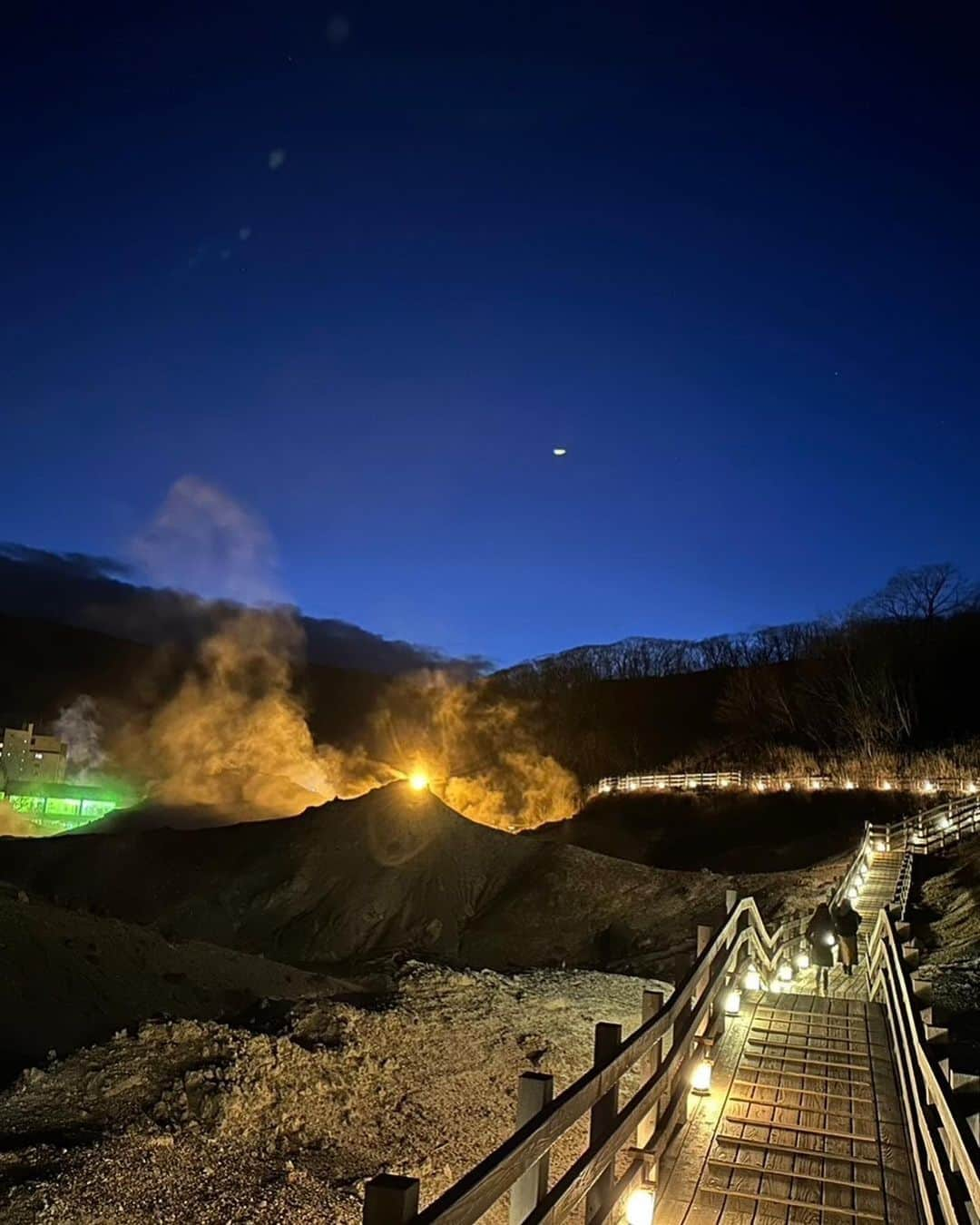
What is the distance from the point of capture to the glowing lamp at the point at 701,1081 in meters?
7.37

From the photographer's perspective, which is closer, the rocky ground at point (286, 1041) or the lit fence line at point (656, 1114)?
the lit fence line at point (656, 1114)

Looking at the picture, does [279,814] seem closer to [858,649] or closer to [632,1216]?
[858,649]

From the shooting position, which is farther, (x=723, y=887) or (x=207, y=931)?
(x=207, y=931)

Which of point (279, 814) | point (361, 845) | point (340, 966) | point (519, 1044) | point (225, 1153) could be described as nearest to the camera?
point (225, 1153)

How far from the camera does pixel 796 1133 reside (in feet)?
21.9

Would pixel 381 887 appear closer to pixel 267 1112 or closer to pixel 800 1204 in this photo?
pixel 267 1112

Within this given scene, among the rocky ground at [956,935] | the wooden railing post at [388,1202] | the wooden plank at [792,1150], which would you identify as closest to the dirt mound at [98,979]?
the wooden plank at [792,1150]

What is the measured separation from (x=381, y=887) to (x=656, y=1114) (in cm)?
2727

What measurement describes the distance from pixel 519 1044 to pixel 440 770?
74005 mm

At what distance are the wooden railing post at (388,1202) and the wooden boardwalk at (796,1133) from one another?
138 inches

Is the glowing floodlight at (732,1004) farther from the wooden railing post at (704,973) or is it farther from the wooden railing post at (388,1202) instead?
the wooden railing post at (388,1202)

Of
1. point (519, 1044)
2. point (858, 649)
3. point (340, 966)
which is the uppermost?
point (858, 649)

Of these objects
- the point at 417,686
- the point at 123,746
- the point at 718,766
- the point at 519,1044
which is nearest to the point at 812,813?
the point at 718,766

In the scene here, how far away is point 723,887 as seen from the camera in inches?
1109
